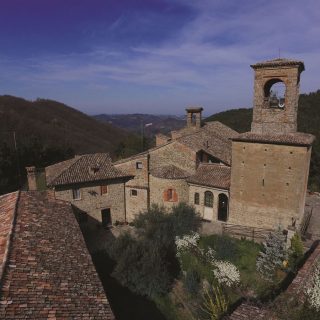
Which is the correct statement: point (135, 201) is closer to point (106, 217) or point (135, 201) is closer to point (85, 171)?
point (106, 217)

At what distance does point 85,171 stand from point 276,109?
14.3m

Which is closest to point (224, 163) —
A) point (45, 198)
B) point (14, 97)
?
point (45, 198)

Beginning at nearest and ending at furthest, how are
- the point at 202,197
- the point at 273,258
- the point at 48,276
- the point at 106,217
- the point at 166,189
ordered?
1. the point at 48,276
2. the point at 273,258
3. the point at 202,197
4. the point at 166,189
5. the point at 106,217

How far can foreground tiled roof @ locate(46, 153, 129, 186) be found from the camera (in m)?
21.2

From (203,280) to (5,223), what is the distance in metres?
10.6

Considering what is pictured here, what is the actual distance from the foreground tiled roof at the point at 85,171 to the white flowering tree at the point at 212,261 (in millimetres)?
7905

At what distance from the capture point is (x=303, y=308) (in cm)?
837

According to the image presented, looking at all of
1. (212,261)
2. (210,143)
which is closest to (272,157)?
(212,261)

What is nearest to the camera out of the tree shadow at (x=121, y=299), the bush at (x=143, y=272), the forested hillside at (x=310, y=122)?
the tree shadow at (x=121, y=299)

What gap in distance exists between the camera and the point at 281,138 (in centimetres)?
1747

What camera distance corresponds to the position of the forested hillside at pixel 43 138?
3459 cm

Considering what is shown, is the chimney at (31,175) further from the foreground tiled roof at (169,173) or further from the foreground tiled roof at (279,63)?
the foreground tiled roof at (279,63)

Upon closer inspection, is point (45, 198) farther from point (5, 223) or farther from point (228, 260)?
point (228, 260)

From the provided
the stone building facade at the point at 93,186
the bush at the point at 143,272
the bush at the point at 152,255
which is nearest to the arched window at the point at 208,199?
the bush at the point at 152,255
